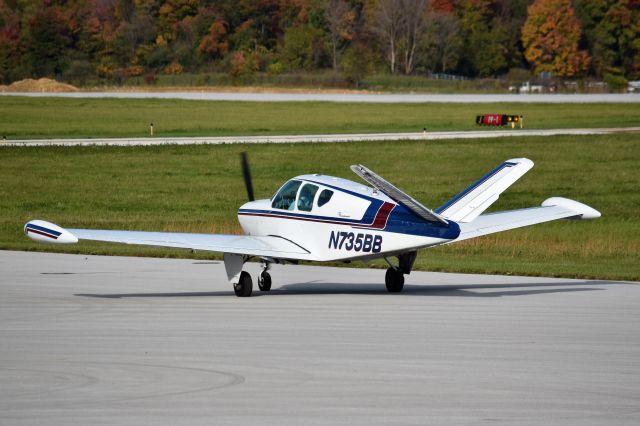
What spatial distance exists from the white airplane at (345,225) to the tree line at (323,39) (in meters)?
116

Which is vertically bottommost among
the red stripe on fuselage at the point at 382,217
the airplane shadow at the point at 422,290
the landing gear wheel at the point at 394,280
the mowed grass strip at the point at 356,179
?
the mowed grass strip at the point at 356,179

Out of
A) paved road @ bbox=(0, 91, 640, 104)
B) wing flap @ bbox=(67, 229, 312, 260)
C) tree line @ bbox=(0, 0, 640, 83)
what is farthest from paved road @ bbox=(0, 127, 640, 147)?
tree line @ bbox=(0, 0, 640, 83)

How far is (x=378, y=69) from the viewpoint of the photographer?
148 meters

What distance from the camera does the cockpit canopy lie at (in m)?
21.0

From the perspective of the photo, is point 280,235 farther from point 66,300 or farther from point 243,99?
point 243,99

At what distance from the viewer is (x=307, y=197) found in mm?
21328

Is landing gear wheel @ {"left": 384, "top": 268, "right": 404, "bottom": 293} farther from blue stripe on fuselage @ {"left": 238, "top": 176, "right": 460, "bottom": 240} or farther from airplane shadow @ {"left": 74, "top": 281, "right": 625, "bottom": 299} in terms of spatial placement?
blue stripe on fuselage @ {"left": 238, "top": 176, "right": 460, "bottom": 240}

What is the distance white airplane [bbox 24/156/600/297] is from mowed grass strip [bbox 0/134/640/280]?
15.1 feet

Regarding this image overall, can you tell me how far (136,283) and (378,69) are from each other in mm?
126827

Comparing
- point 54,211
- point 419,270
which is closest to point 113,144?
point 54,211

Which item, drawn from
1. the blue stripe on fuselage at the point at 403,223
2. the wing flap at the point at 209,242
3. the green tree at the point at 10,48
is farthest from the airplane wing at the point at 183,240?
the green tree at the point at 10,48

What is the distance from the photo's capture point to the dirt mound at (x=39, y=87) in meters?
122

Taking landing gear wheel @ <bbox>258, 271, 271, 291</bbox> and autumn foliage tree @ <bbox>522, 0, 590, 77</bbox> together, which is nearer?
landing gear wheel @ <bbox>258, 271, 271, 291</bbox>

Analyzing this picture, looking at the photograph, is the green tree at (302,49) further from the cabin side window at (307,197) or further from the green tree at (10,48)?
the cabin side window at (307,197)
